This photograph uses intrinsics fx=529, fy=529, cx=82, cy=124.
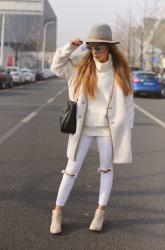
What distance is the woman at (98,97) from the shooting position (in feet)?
14.6

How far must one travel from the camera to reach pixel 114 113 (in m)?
4.53

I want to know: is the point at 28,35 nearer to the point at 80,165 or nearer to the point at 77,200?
the point at 77,200

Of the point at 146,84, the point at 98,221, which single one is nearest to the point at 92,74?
the point at 98,221

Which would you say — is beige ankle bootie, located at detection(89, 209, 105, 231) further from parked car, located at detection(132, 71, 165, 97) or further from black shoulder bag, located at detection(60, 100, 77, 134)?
parked car, located at detection(132, 71, 165, 97)

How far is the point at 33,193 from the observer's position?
5941 millimetres

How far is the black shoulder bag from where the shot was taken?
14.7 ft

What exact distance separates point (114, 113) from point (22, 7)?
110m

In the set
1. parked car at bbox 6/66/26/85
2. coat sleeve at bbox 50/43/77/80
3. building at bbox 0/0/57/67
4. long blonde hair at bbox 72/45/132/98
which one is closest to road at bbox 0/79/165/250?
long blonde hair at bbox 72/45/132/98

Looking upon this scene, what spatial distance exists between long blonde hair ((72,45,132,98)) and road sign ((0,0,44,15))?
105 meters

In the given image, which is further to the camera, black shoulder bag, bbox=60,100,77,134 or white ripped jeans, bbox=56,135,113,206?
white ripped jeans, bbox=56,135,113,206

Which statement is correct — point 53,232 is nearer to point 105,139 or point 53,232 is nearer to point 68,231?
point 68,231

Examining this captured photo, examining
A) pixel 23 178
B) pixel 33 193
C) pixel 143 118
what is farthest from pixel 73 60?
pixel 143 118

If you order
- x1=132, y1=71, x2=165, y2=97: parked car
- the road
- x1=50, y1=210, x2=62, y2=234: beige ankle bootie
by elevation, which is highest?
x1=50, y1=210, x2=62, y2=234: beige ankle bootie

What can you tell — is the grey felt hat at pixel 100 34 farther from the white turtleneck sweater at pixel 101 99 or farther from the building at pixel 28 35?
the building at pixel 28 35
